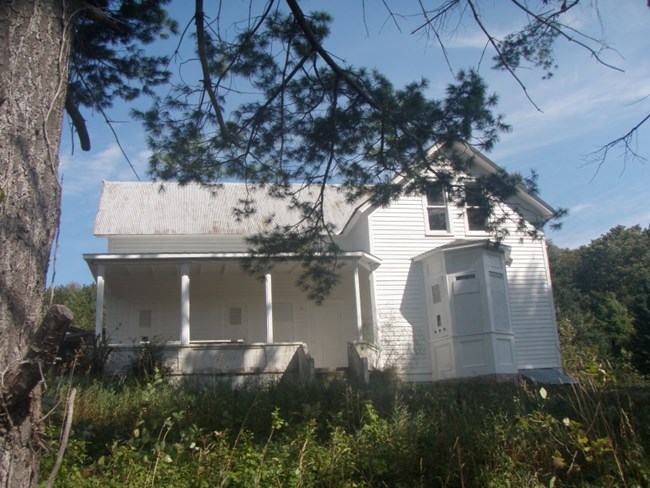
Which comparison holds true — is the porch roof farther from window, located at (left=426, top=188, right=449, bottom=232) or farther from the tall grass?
the tall grass

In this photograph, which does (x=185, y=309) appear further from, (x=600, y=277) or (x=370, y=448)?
(x=600, y=277)

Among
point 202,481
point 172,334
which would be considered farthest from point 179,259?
point 202,481

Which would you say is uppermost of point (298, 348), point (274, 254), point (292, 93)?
point (292, 93)

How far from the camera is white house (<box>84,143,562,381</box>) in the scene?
54.0 feet

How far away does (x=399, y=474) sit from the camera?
601 cm

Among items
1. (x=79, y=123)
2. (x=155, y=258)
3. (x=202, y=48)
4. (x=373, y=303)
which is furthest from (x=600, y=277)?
(x=79, y=123)

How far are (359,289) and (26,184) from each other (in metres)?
15.8

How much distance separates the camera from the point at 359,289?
18.8 m

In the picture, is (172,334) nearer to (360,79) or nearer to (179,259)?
(179,259)

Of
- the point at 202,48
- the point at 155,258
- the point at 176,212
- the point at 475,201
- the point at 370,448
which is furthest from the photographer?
the point at 176,212

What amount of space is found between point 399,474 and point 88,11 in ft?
14.7

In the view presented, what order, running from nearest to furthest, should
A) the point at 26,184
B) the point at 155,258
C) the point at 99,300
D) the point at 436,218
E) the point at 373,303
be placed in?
the point at 26,184, the point at 99,300, the point at 155,258, the point at 373,303, the point at 436,218

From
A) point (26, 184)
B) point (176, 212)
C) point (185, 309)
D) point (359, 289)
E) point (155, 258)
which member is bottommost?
point (26, 184)

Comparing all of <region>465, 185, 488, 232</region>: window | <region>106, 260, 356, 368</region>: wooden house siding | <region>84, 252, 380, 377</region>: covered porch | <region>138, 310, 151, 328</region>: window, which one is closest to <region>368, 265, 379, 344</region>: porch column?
<region>84, 252, 380, 377</region>: covered porch
